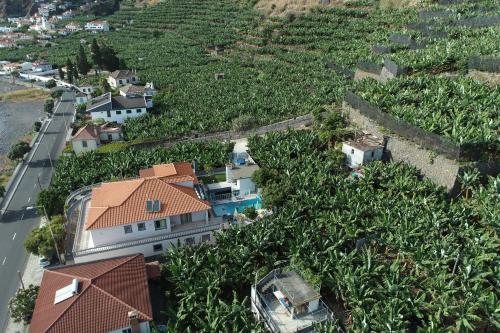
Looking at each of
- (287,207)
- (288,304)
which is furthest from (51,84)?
(288,304)

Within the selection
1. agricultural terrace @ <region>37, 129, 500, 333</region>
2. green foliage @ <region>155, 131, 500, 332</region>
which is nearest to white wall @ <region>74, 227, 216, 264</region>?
agricultural terrace @ <region>37, 129, 500, 333</region>

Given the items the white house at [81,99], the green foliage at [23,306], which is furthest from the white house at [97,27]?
the green foliage at [23,306]

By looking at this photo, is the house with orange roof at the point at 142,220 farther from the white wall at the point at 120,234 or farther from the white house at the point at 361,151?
the white house at the point at 361,151

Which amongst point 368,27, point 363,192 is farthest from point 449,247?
point 368,27

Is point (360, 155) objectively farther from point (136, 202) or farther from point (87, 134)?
point (87, 134)

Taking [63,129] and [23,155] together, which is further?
[63,129]

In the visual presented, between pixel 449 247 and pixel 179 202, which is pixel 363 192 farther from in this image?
pixel 179 202
